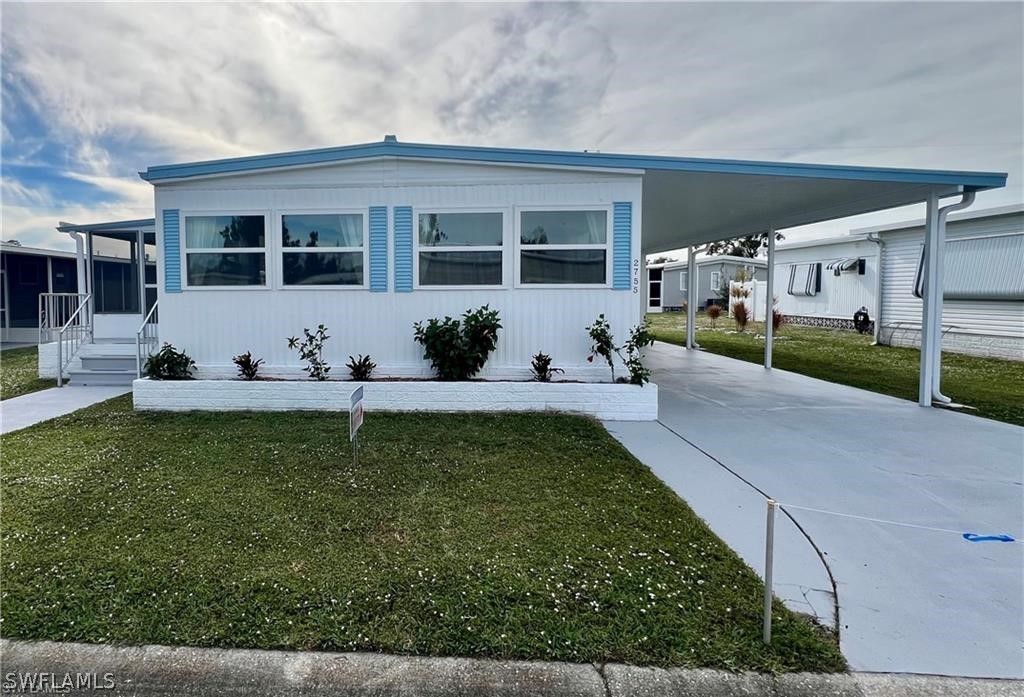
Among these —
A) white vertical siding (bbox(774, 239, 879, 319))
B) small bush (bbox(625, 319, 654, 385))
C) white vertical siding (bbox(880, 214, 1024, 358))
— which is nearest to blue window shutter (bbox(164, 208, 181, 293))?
small bush (bbox(625, 319, 654, 385))

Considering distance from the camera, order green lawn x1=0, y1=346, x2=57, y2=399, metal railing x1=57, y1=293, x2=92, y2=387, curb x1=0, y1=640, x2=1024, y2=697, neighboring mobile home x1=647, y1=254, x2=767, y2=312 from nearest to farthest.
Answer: curb x1=0, y1=640, x2=1024, y2=697, green lawn x1=0, y1=346, x2=57, y2=399, metal railing x1=57, y1=293, x2=92, y2=387, neighboring mobile home x1=647, y1=254, x2=767, y2=312

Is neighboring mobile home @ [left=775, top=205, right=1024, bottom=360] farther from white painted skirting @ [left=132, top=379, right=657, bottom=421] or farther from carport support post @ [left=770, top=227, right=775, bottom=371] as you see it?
white painted skirting @ [left=132, top=379, right=657, bottom=421]

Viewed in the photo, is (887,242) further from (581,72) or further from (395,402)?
(395,402)

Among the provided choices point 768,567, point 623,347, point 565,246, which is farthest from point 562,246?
point 768,567

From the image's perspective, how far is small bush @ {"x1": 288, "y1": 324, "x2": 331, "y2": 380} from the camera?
22.5 ft

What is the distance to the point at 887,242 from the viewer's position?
15.0 meters

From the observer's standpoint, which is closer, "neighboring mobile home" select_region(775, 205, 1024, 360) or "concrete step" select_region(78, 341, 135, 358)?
"concrete step" select_region(78, 341, 135, 358)

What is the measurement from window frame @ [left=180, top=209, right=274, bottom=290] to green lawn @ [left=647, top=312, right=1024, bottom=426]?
9.43 metres

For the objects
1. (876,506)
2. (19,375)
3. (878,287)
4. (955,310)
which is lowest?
(876,506)

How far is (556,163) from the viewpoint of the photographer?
6387 mm

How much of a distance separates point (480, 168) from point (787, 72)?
7.07m

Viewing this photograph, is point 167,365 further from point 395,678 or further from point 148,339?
point 395,678

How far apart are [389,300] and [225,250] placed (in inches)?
95.7

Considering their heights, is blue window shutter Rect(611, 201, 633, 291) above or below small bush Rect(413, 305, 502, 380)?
above
